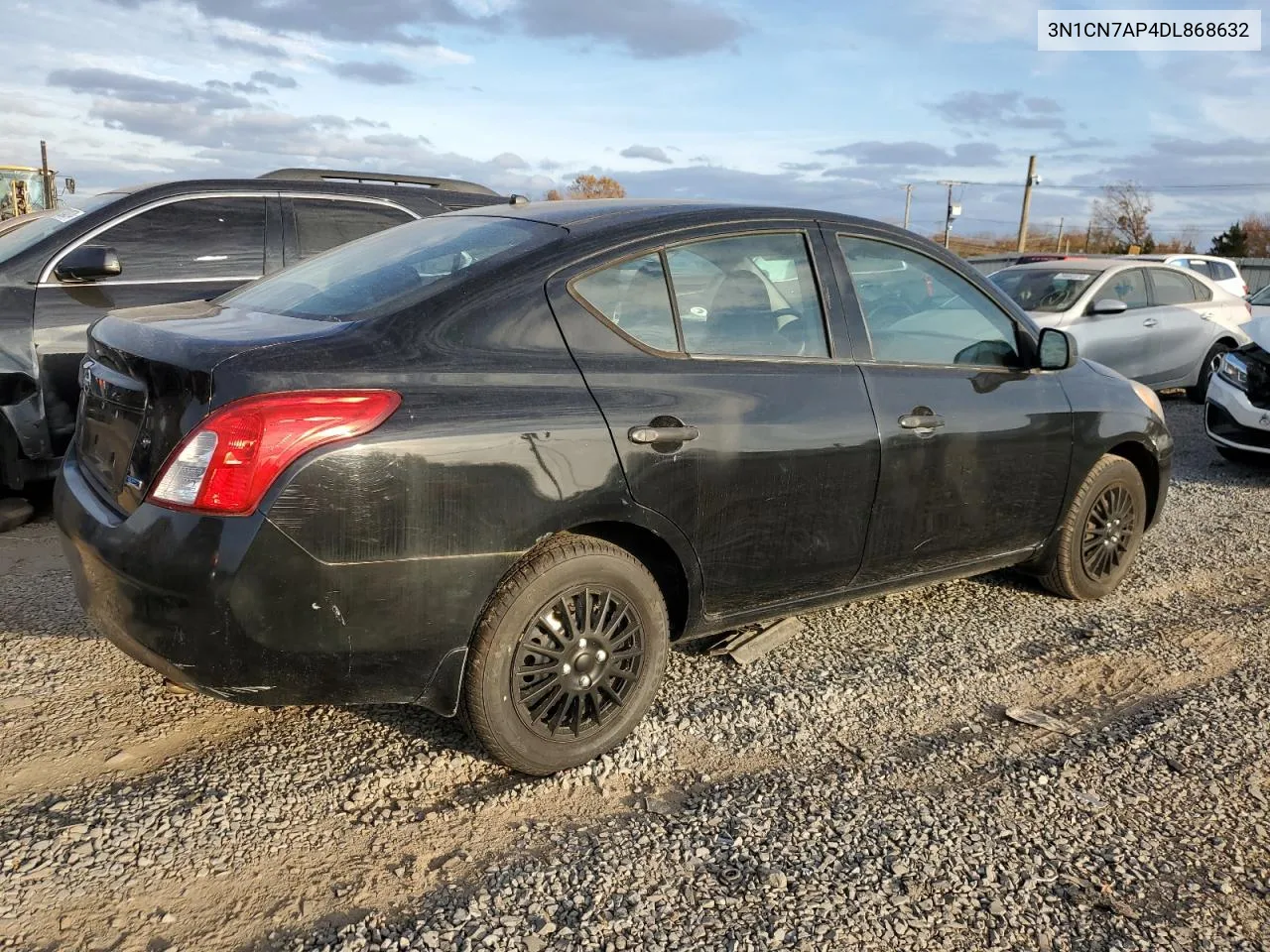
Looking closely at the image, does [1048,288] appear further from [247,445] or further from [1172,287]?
[247,445]

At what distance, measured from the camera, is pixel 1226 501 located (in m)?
7.09

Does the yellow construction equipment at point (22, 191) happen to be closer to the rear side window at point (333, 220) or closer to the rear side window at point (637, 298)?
the rear side window at point (333, 220)

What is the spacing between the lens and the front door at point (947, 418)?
3.75 m

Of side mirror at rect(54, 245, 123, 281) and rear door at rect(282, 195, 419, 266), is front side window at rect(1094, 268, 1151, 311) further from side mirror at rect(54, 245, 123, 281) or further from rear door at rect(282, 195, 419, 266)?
side mirror at rect(54, 245, 123, 281)

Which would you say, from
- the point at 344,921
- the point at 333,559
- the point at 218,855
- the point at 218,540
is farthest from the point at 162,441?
the point at 344,921

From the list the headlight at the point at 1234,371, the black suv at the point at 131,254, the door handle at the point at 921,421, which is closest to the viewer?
the door handle at the point at 921,421

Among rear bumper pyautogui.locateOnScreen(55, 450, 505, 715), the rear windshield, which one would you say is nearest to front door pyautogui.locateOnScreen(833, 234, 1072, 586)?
the rear windshield

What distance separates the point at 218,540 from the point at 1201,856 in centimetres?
280

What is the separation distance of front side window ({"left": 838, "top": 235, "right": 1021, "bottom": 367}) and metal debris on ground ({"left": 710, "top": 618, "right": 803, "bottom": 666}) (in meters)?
1.22

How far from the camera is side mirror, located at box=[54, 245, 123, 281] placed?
5406 millimetres

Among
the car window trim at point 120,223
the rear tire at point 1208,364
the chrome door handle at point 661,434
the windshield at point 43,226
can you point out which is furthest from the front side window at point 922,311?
the rear tire at point 1208,364

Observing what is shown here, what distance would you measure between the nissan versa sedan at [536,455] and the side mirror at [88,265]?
7.67 ft

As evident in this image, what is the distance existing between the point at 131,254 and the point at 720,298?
157 inches

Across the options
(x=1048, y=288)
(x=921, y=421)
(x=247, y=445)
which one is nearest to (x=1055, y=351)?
(x=921, y=421)
